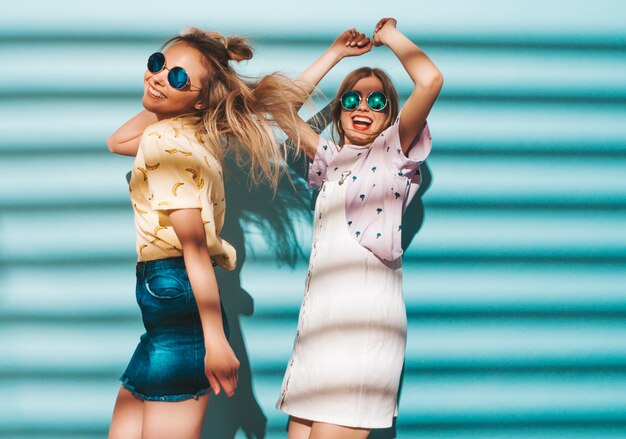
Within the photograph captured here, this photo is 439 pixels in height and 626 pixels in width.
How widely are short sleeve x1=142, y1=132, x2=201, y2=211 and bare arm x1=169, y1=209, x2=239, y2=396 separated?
30 millimetres

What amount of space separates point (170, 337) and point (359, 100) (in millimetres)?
922

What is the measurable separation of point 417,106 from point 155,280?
866 mm

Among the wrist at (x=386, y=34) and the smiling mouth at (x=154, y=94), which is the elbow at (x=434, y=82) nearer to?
the wrist at (x=386, y=34)

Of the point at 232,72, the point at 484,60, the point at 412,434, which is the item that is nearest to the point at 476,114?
the point at 484,60

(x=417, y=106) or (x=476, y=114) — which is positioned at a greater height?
(x=476, y=114)

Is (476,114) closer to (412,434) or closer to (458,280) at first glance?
(458,280)

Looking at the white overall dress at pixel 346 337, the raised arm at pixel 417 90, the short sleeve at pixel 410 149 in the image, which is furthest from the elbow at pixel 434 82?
the white overall dress at pixel 346 337

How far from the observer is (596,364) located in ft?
9.61

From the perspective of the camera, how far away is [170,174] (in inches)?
82.2

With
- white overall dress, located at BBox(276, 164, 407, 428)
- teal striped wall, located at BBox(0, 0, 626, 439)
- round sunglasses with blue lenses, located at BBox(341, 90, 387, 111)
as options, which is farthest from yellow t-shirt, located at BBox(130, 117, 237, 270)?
teal striped wall, located at BBox(0, 0, 626, 439)

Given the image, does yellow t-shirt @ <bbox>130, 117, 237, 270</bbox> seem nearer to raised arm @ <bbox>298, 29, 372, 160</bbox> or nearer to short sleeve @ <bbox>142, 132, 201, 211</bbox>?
short sleeve @ <bbox>142, 132, 201, 211</bbox>

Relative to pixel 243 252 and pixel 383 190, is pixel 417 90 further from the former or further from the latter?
pixel 243 252

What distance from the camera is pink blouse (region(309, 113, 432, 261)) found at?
2303mm

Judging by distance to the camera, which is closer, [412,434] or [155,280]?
[155,280]
